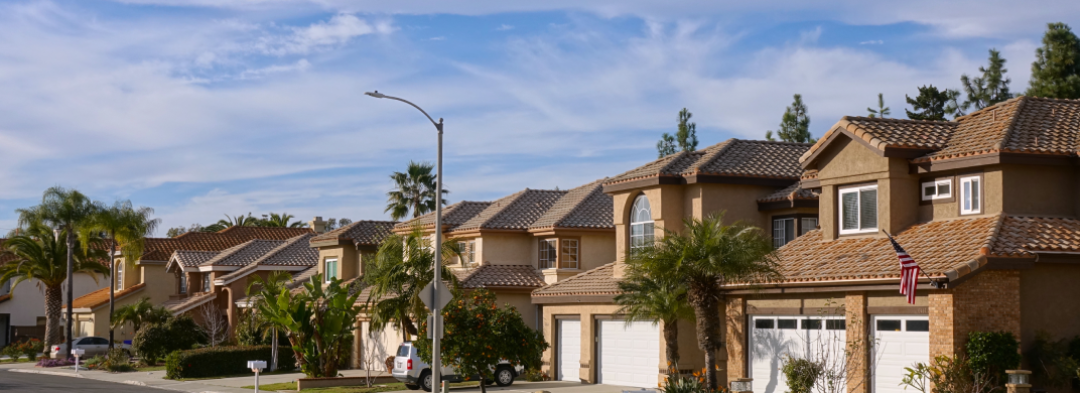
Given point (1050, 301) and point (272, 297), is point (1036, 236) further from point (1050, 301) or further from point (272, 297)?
point (272, 297)

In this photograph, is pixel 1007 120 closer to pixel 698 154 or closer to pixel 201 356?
pixel 698 154

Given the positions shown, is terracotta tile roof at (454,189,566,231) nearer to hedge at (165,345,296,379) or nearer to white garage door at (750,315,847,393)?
hedge at (165,345,296,379)

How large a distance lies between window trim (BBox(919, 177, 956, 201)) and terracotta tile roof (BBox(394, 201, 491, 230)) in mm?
21801

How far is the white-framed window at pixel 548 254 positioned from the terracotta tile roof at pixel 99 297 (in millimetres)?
32964

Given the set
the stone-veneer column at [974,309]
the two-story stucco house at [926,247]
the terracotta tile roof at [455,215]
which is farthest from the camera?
the terracotta tile roof at [455,215]

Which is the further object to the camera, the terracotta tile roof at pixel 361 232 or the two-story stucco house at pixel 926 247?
the terracotta tile roof at pixel 361 232

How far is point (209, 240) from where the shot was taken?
6988 centimetres

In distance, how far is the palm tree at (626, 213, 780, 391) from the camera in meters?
24.2

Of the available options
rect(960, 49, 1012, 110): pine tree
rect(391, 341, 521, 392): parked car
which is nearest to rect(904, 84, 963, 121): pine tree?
rect(960, 49, 1012, 110): pine tree

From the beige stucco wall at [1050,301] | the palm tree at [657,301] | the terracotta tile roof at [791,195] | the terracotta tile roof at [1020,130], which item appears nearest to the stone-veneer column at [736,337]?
the palm tree at [657,301]

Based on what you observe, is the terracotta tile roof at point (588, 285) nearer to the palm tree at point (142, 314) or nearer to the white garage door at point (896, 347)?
the white garage door at point (896, 347)

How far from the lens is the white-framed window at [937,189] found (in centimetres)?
2542

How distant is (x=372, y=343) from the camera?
144 feet

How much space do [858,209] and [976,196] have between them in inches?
122
